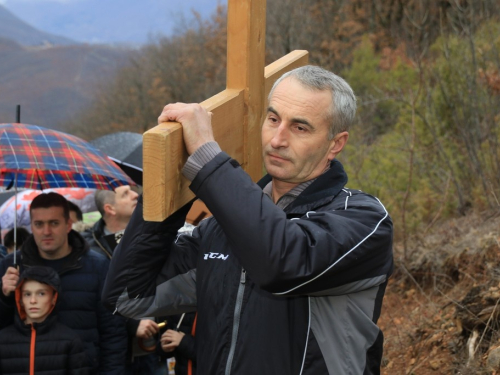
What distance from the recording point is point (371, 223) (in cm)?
232

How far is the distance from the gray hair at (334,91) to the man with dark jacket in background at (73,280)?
2676 millimetres

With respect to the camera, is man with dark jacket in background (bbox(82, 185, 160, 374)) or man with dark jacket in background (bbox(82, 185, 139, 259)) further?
man with dark jacket in background (bbox(82, 185, 139, 259))

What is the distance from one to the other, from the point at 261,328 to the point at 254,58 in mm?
974

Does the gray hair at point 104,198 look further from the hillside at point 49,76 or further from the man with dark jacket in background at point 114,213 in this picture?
the hillside at point 49,76

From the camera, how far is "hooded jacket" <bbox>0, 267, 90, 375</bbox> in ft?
14.4

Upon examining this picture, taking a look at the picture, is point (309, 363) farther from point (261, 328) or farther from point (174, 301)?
point (174, 301)

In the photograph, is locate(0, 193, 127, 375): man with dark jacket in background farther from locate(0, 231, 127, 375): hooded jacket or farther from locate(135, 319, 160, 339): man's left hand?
locate(135, 319, 160, 339): man's left hand

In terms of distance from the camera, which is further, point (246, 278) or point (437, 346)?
point (437, 346)

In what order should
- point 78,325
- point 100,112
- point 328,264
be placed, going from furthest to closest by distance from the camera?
1. point 100,112
2. point 78,325
3. point 328,264

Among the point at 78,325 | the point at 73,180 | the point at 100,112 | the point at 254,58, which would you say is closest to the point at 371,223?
the point at 254,58

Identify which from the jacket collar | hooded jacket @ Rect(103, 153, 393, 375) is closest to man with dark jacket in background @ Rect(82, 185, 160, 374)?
hooded jacket @ Rect(103, 153, 393, 375)

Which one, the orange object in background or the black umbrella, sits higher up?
the black umbrella

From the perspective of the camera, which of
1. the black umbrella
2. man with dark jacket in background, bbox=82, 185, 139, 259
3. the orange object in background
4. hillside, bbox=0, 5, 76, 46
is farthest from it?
hillside, bbox=0, 5, 76, 46

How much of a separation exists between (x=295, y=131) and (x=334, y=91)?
0.18 meters
